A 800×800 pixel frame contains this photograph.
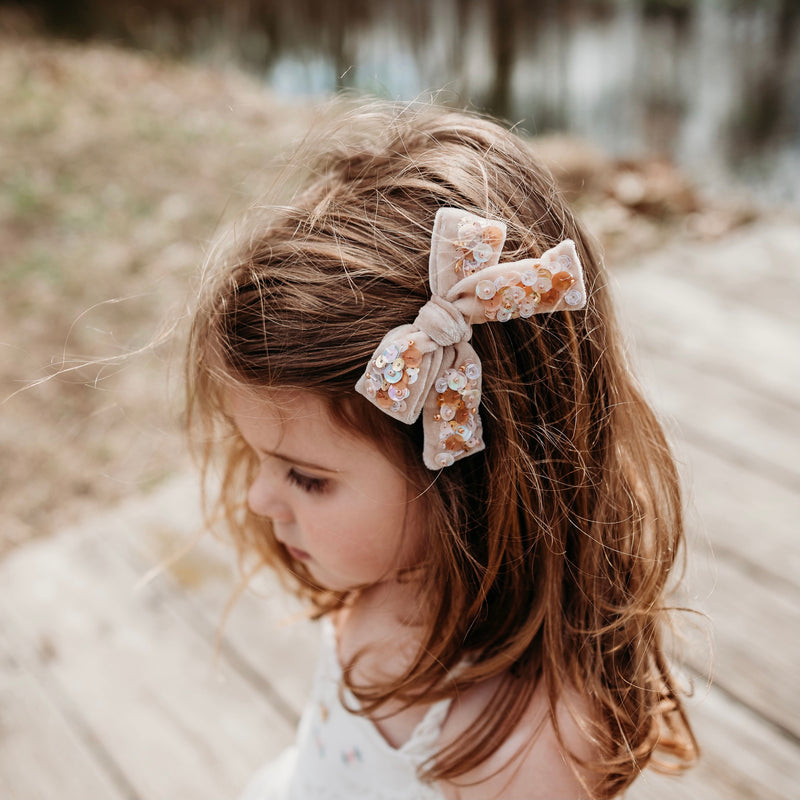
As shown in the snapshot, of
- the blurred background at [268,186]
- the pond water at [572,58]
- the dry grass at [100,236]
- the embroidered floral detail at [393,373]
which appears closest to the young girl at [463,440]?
the embroidered floral detail at [393,373]

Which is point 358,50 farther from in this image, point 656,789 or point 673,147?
point 656,789

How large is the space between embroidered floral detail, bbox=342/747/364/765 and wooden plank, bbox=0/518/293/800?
1.26 ft

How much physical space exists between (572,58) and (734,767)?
552 cm

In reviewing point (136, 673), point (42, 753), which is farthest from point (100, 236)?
point (42, 753)

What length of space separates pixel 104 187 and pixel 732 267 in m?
2.74

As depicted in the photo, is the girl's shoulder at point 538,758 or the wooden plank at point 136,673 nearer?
the girl's shoulder at point 538,758

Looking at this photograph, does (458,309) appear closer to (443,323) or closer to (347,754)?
(443,323)

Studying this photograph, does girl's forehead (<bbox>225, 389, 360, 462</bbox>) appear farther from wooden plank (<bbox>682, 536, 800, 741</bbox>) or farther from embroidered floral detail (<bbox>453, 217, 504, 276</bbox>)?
wooden plank (<bbox>682, 536, 800, 741</bbox>)

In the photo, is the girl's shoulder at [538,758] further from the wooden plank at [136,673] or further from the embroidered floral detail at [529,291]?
the wooden plank at [136,673]

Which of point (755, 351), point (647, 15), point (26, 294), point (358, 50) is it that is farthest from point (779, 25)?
point (26, 294)

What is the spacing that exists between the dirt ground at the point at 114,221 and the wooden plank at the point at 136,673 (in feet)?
1.16

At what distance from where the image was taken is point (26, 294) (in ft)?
10.8

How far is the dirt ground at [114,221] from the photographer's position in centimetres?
262

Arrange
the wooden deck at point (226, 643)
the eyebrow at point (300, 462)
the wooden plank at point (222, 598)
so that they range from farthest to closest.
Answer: the wooden plank at point (222, 598) → the wooden deck at point (226, 643) → the eyebrow at point (300, 462)
